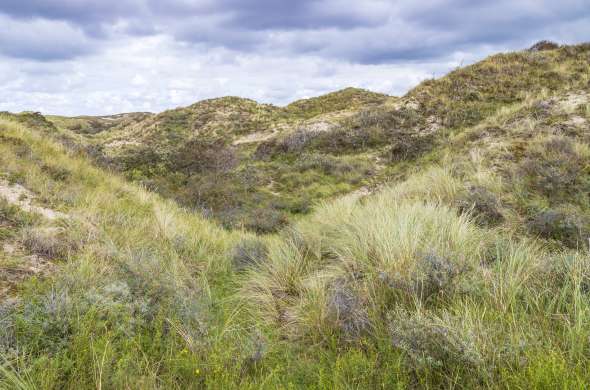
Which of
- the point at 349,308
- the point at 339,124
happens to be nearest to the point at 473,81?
the point at 339,124

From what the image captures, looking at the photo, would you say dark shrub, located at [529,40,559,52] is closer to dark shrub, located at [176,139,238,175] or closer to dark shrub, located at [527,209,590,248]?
dark shrub, located at [176,139,238,175]

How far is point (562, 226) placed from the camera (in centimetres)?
509

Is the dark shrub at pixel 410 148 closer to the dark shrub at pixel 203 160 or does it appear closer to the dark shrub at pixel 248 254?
the dark shrub at pixel 203 160

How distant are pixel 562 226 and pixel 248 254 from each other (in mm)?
4318

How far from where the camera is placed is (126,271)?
3.90 metres

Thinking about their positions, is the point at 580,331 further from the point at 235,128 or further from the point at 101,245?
the point at 235,128

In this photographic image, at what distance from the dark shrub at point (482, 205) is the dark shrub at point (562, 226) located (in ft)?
1.66

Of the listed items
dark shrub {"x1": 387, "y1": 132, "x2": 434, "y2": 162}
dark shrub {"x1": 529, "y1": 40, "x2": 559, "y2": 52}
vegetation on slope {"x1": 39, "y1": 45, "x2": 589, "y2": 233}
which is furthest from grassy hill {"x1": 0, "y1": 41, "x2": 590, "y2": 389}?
dark shrub {"x1": 529, "y1": 40, "x2": 559, "y2": 52}

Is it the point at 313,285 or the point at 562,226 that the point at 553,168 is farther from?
the point at 313,285

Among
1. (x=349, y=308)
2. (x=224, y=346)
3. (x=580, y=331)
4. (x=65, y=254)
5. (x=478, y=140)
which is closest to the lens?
(x=580, y=331)

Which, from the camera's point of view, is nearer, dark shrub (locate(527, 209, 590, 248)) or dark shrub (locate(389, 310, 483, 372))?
dark shrub (locate(389, 310, 483, 372))

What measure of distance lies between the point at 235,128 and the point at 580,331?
34370mm

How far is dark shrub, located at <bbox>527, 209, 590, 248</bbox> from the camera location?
4930 millimetres

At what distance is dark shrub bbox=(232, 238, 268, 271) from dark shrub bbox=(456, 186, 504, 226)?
3139mm
